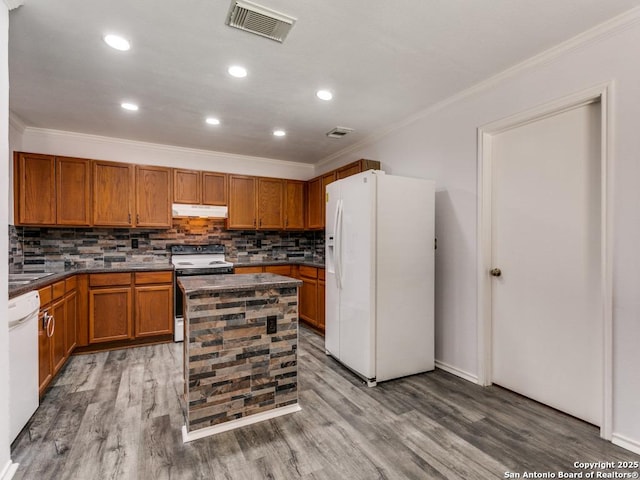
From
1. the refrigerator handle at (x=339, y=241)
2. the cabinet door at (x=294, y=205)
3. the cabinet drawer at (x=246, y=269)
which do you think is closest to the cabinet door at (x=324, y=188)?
the cabinet door at (x=294, y=205)

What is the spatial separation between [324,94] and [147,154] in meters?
2.75

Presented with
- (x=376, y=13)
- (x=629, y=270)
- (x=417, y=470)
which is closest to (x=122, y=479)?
(x=417, y=470)

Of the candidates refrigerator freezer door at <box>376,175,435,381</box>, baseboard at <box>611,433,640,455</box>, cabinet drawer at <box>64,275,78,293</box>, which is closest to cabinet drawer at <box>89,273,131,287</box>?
cabinet drawer at <box>64,275,78,293</box>

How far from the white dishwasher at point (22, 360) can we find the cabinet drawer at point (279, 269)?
8.59ft

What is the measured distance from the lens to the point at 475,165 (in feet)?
8.98

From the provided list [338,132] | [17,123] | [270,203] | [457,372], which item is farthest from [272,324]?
[17,123]

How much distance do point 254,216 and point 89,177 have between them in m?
2.02

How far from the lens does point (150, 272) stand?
375 cm

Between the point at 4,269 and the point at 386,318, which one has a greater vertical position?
the point at 4,269

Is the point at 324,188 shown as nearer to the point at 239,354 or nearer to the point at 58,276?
the point at 239,354

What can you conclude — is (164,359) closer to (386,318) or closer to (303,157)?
(386,318)

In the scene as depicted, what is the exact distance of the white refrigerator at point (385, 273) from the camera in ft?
8.91

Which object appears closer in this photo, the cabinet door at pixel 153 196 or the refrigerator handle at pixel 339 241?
the refrigerator handle at pixel 339 241

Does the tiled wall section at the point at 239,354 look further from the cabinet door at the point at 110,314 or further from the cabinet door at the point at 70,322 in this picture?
the cabinet door at the point at 110,314
